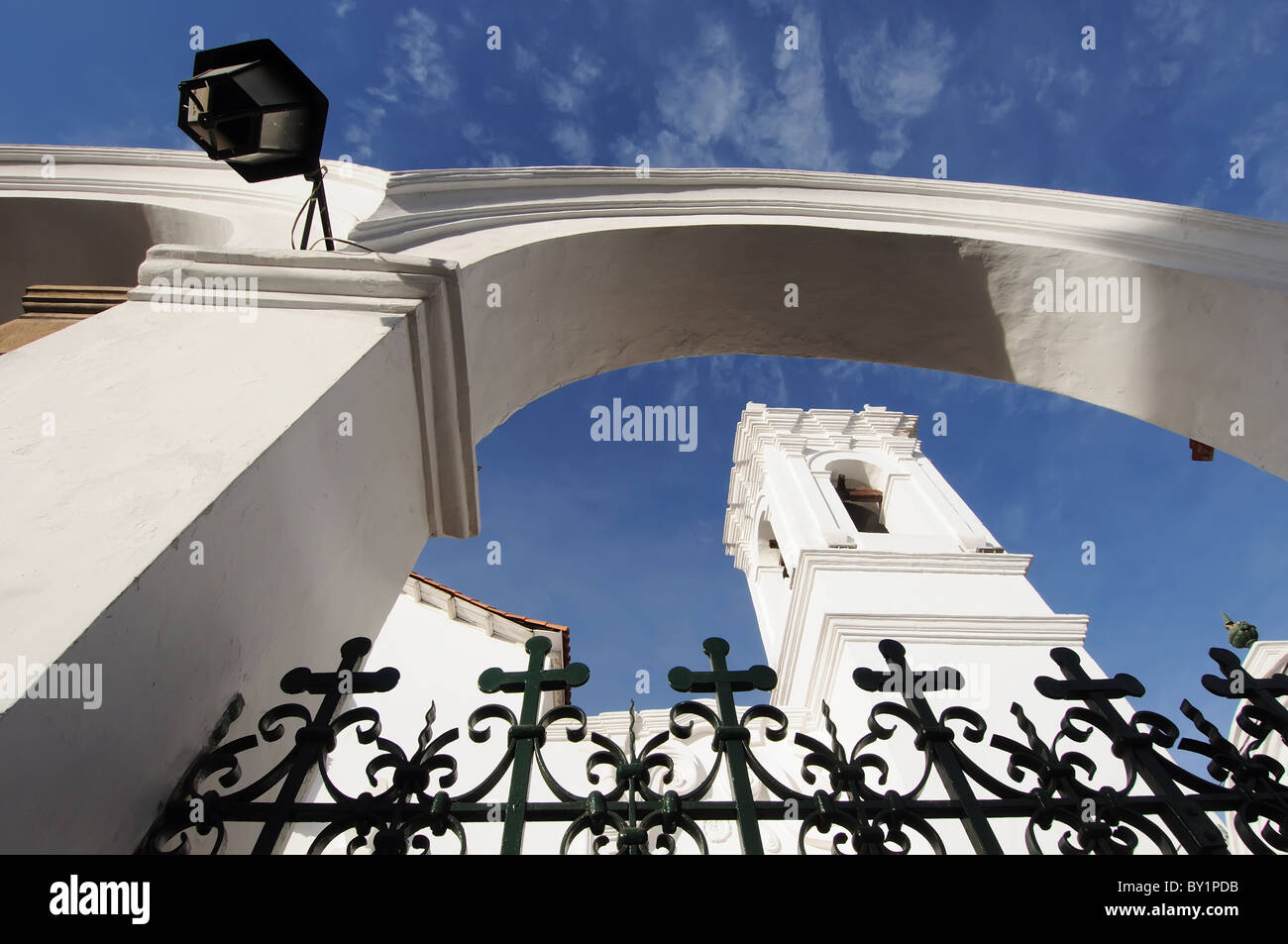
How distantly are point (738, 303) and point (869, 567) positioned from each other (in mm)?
9928

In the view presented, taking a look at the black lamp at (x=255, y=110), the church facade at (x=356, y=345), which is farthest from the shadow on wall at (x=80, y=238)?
the black lamp at (x=255, y=110)

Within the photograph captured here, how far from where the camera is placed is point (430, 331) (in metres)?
2.52

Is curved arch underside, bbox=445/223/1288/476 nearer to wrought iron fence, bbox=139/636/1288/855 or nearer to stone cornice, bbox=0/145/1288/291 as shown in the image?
stone cornice, bbox=0/145/1288/291

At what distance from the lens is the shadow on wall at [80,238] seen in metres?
3.84

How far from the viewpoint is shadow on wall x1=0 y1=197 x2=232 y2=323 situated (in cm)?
384

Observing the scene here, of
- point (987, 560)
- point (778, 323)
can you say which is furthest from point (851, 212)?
point (987, 560)

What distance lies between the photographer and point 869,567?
13031mm

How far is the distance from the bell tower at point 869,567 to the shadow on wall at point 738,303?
7344 mm

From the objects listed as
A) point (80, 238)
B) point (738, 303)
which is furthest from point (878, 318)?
point (80, 238)

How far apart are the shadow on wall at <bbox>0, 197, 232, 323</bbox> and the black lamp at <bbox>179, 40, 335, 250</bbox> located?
1.54 metres
